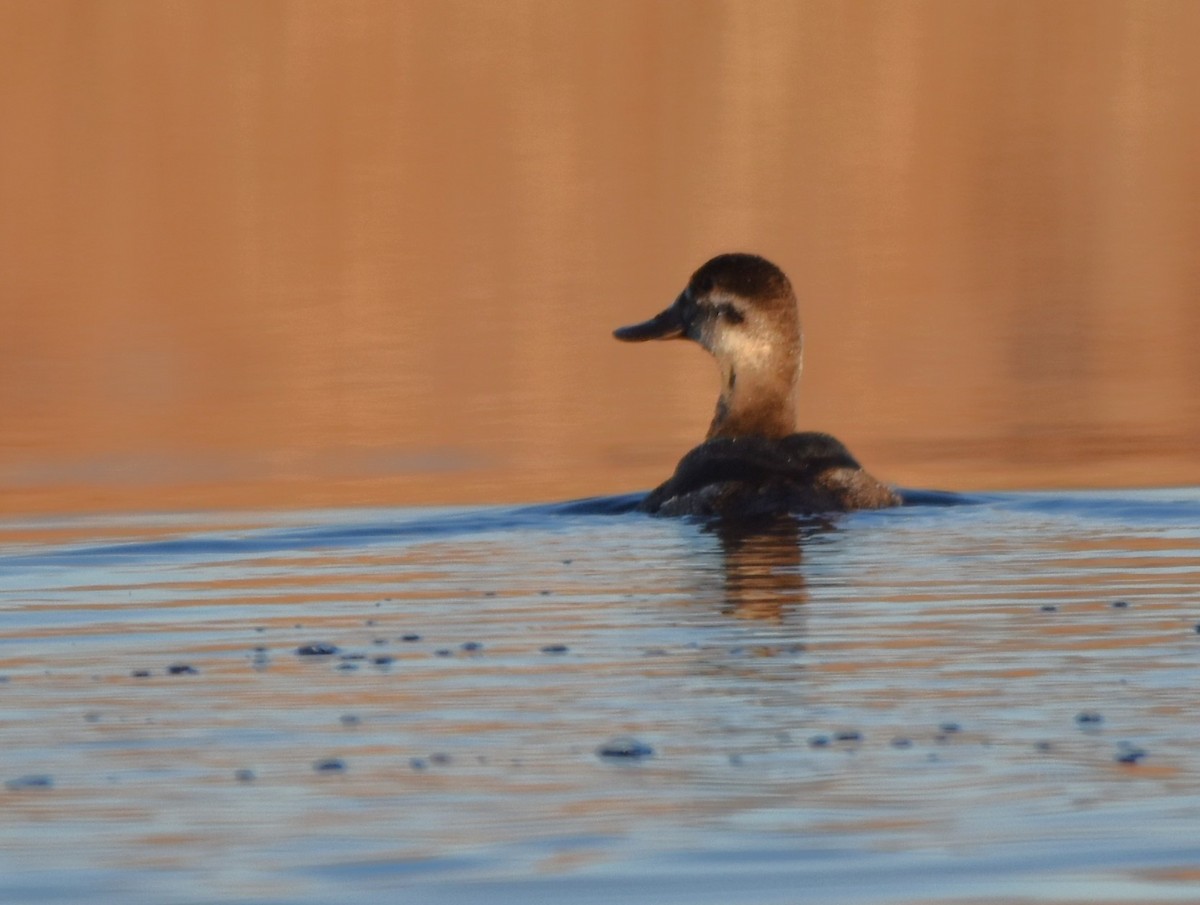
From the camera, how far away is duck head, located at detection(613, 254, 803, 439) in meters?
12.1

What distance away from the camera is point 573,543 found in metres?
10.3

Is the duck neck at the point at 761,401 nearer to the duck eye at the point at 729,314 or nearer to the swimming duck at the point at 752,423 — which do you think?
the swimming duck at the point at 752,423

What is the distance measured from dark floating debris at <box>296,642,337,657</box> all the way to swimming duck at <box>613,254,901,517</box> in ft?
10.7

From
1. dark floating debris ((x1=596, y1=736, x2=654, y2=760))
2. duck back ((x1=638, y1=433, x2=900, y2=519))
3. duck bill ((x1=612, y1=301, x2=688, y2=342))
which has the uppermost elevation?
duck bill ((x1=612, y1=301, x2=688, y2=342))

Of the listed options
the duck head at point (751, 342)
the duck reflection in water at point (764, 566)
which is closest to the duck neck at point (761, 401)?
the duck head at point (751, 342)

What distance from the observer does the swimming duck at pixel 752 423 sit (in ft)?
35.0

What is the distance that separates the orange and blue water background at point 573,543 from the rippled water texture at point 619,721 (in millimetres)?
20

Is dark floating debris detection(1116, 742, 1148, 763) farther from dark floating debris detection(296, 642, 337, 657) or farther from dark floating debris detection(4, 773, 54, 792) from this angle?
dark floating debris detection(296, 642, 337, 657)

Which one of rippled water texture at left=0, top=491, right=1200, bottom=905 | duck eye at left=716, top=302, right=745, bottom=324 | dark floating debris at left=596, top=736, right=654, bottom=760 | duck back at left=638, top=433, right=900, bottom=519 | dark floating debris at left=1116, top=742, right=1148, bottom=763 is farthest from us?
duck eye at left=716, top=302, right=745, bottom=324

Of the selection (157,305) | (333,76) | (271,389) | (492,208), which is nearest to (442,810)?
(271,389)

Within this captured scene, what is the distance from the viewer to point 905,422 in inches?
613

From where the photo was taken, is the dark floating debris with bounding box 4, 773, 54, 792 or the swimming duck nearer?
the dark floating debris with bounding box 4, 773, 54, 792

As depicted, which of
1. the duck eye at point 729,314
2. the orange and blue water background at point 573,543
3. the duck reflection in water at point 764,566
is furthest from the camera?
the duck eye at point 729,314

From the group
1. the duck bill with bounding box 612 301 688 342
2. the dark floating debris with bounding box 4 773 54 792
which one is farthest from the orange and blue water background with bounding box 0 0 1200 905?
the duck bill with bounding box 612 301 688 342
